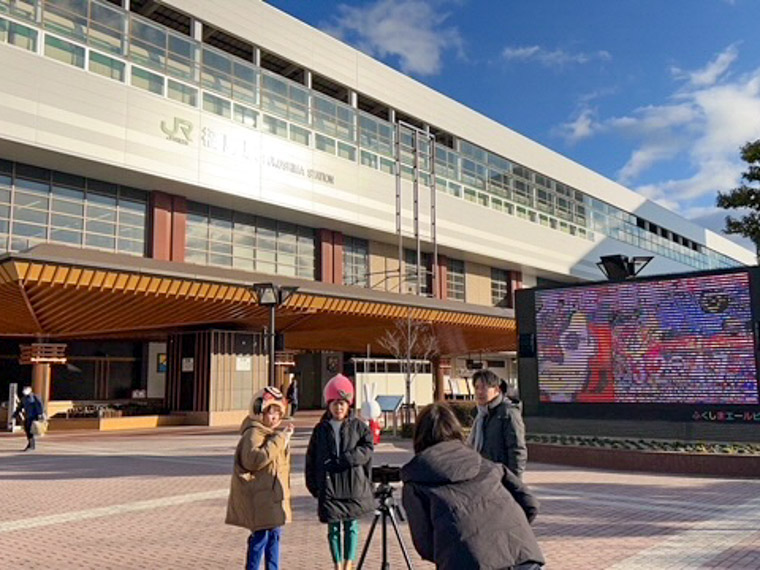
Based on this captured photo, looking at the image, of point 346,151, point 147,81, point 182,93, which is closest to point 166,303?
point 147,81

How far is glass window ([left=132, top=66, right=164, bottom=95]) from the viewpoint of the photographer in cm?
2830

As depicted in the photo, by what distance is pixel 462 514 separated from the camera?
2.68 metres

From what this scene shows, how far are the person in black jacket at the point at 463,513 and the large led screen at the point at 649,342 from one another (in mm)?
12929

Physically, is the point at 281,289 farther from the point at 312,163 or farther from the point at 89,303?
the point at 312,163

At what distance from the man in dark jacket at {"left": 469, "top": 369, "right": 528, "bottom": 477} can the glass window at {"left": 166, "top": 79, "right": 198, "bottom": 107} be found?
27.3 m

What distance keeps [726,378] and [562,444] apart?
3.54 m

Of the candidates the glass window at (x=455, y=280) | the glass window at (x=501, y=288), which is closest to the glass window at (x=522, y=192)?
the glass window at (x=501, y=288)

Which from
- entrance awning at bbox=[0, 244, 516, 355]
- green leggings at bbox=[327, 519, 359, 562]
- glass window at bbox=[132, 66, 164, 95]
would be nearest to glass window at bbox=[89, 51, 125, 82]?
glass window at bbox=[132, 66, 164, 95]

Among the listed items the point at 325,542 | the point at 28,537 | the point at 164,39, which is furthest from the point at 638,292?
the point at 164,39

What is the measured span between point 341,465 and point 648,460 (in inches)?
386

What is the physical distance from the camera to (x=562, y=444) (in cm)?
1474

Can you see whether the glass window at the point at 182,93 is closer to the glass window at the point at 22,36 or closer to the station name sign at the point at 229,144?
the station name sign at the point at 229,144

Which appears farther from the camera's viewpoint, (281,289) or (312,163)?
(312,163)

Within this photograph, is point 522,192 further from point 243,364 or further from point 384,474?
point 384,474
